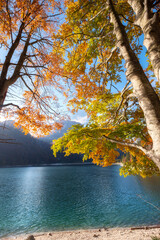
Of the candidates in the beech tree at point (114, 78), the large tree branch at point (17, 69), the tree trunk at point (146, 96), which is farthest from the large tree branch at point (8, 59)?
the tree trunk at point (146, 96)

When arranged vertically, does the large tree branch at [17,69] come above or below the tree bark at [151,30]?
above

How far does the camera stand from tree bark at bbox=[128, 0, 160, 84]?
188 cm

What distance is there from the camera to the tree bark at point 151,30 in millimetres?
1880

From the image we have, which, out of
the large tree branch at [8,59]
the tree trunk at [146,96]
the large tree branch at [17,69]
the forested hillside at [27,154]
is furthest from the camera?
the forested hillside at [27,154]

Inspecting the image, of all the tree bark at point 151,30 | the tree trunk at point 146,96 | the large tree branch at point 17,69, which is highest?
the large tree branch at point 17,69

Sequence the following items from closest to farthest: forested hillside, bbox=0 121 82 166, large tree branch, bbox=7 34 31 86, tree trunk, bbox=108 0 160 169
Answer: tree trunk, bbox=108 0 160 169 < large tree branch, bbox=7 34 31 86 < forested hillside, bbox=0 121 82 166

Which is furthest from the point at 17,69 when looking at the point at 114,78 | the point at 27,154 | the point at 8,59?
the point at 27,154

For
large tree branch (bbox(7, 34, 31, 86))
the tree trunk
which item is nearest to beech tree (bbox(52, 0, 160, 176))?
the tree trunk

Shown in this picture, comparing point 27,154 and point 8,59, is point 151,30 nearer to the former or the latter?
point 8,59

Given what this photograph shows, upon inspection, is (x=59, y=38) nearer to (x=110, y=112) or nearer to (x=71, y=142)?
(x=110, y=112)

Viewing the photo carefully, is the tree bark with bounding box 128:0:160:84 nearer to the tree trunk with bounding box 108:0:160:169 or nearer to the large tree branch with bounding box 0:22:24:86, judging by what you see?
the tree trunk with bounding box 108:0:160:169

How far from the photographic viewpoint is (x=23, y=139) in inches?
6265

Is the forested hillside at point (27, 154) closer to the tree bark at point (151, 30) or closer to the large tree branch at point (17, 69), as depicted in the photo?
the large tree branch at point (17, 69)

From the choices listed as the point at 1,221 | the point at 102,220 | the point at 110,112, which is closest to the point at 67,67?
the point at 110,112
